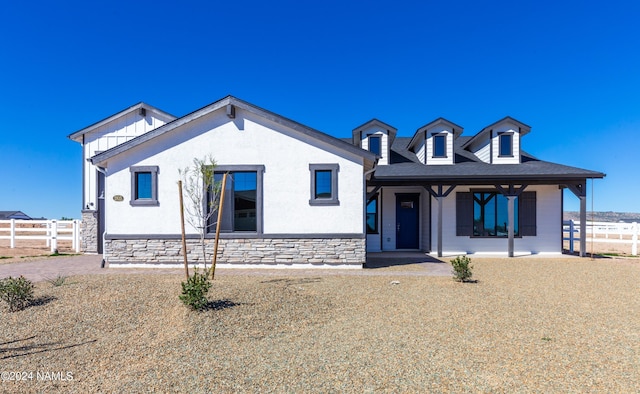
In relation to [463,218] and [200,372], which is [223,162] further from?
[463,218]

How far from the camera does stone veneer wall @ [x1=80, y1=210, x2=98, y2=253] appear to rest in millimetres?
13969

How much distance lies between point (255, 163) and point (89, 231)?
9.40m

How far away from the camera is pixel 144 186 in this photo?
1040 centimetres

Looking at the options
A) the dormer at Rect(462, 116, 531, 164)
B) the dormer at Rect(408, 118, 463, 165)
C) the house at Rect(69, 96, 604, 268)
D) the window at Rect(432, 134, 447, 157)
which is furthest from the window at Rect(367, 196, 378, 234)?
the dormer at Rect(462, 116, 531, 164)

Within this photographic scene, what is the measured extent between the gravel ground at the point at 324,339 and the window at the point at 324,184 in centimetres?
320

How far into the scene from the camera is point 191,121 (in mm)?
10219

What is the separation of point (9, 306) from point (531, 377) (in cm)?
824

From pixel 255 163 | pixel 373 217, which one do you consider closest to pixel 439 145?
pixel 373 217

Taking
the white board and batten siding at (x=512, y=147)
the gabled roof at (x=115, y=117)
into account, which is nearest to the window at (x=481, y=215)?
the white board and batten siding at (x=512, y=147)

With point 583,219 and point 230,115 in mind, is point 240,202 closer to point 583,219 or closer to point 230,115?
point 230,115

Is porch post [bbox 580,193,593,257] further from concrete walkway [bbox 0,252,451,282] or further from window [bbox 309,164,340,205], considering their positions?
window [bbox 309,164,340,205]

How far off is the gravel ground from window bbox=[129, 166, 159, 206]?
3162mm

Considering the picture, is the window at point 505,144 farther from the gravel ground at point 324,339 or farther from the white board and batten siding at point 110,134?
the white board and batten siding at point 110,134

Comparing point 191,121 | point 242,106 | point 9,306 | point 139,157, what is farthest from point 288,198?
point 9,306
